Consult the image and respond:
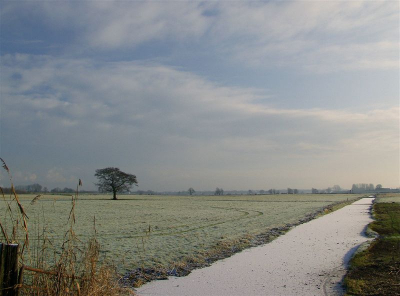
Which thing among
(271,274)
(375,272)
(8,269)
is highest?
(8,269)

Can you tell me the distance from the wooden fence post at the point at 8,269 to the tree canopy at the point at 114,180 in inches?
3410

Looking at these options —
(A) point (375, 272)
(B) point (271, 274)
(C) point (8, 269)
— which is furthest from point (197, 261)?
(C) point (8, 269)

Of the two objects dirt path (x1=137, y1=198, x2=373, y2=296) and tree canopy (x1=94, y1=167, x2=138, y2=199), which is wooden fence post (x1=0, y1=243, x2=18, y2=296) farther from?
tree canopy (x1=94, y1=167, x2=138, y2=199)

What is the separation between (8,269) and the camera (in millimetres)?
4594

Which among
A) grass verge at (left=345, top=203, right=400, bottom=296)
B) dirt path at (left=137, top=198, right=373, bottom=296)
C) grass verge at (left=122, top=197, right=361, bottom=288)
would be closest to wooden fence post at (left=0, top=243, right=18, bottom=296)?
dirt path at (left=137, top=198, right=373, bottom=296)

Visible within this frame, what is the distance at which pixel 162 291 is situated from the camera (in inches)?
374

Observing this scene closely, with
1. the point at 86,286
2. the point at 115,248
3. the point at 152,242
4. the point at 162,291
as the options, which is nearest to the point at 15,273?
the point at 86,286

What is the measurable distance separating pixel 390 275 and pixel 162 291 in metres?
6.28

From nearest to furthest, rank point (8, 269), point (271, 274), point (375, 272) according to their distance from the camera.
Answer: point (8, 269), point (375, 272), point (271, 274)

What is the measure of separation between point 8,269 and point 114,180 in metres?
88.5

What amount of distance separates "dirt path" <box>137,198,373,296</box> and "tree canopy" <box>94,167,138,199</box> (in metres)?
77.4

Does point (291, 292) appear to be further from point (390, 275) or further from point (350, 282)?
point (390, 275)

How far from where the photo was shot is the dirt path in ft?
30.9

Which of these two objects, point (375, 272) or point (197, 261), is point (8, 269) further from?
point (375, 272)
